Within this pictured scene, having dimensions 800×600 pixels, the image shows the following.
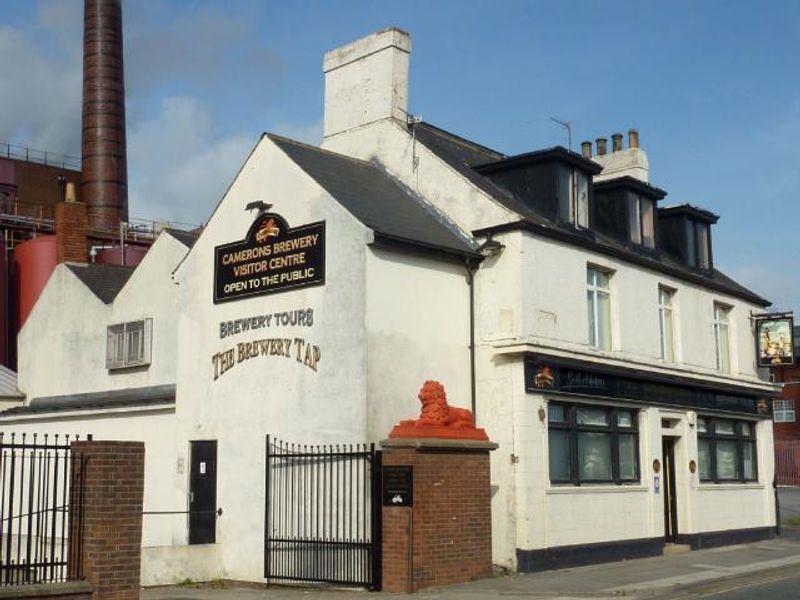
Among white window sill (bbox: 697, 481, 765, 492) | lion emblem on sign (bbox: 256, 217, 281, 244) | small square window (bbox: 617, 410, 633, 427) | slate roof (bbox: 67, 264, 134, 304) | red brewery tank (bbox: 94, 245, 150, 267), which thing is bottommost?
white window sill (bbox: 697, 481, 765, 492)

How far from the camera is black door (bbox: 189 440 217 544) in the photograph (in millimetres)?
19094

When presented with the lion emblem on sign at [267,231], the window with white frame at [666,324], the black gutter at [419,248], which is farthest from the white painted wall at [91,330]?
the window with white frame at [666,324]

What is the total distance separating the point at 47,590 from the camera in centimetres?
1120

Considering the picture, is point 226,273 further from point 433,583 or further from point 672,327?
point 672,327

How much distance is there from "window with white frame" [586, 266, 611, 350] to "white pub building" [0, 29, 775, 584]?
50mm

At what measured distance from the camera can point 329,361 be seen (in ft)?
57.2

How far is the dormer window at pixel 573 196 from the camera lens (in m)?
20.8

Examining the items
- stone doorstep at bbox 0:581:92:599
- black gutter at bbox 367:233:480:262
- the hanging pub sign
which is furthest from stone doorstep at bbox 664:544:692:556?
stone doorstep at bbox 0:581:92:599

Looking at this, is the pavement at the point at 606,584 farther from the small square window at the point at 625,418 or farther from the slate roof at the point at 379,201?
the slate roof at the point at 379,201

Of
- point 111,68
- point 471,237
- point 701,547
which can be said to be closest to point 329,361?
point 471,237

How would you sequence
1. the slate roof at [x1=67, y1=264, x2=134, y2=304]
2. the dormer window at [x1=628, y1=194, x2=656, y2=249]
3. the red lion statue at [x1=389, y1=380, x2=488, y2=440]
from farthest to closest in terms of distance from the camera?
the slate roof at [x1=67, y1=264, x2=134, y2=304], the dormer window at [x1=628, y1=194, x2=656, y2=249], the red lion statue at [x1=389, y1=380, x2=488, y2=440]

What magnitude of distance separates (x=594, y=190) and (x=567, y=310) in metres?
4.78

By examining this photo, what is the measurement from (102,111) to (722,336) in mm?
33848

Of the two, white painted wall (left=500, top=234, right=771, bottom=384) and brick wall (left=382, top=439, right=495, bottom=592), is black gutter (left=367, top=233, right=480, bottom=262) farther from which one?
brick wall (left=382, top=439, right=495, bottom=592)
